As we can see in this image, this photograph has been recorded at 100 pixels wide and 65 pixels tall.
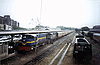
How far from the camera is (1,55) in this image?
421 inches

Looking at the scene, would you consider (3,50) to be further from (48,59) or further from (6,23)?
(6,23)

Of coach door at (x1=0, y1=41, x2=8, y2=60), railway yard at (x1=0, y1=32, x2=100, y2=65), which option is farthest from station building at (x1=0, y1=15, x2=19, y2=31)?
railway yard at (x1=0, y1=32, x2=100, y2=65)

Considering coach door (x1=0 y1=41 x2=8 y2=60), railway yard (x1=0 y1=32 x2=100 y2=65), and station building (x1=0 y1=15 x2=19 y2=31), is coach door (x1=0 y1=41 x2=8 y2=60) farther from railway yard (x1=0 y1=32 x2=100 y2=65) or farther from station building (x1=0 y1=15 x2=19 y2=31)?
station building (x1=0 y1=15 x2=19 y2=31)

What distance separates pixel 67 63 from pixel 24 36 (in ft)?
23.9

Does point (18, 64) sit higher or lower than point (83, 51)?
lower

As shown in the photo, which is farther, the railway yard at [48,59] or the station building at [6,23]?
the station building at [6,23]

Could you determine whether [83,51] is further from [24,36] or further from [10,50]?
[10,50]

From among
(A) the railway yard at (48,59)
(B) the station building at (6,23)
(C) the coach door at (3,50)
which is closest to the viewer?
(A) the railway yard at (48,59)

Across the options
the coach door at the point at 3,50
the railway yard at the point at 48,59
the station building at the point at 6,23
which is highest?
the station building at the point at 6,23

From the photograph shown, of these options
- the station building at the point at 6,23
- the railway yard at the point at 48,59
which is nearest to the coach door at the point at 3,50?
the railway yard at the point at 48,59

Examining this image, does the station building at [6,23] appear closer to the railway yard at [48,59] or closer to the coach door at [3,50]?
the coach door at [3,50]

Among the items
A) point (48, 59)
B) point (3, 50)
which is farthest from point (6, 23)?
point (48, 59)

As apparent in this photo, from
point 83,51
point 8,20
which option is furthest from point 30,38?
point 8,20

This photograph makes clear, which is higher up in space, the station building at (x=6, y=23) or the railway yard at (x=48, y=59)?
the station building at (x=6, y=23)
